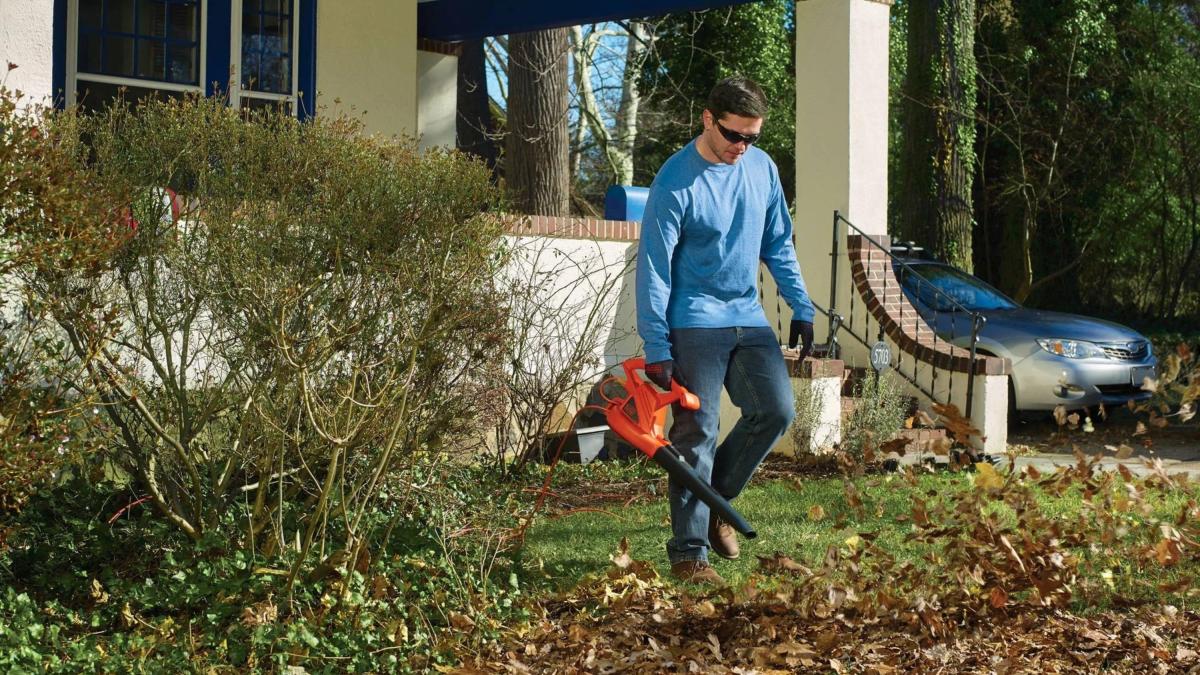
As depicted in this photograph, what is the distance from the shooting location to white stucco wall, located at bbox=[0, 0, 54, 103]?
5.96 meters

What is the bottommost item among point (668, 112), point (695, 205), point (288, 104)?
point (695, 205)

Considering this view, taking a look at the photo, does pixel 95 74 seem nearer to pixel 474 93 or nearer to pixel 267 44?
pixel 267 44

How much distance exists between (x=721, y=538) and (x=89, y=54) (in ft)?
22.1

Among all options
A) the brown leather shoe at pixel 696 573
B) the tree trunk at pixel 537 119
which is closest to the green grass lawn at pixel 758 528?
the brown leather shoe at pixel 696 573

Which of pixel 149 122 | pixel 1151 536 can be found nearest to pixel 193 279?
pixel 149 122

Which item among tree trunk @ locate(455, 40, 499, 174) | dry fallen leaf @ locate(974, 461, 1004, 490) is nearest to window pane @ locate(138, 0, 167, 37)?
dry fallen leaf @ locate(974, 461, 1004, 490)

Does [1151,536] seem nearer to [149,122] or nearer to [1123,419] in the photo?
[149,122]

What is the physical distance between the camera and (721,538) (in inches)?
214

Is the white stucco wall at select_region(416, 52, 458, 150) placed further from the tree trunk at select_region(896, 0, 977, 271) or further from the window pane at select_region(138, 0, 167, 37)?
the tree trunk at select_region(896, 0, 977, 271)

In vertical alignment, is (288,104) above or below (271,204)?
above

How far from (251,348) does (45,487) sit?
1422mm

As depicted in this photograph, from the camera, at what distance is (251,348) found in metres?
4.91

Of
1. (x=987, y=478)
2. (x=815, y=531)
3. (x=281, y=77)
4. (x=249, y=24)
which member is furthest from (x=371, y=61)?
(x=987, y=478)

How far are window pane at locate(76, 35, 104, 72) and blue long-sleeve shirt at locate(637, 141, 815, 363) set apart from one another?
619 centimetres
